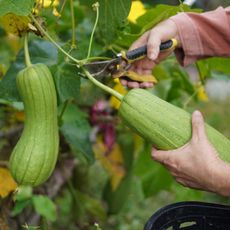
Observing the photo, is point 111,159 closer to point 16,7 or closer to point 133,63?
point 133,63

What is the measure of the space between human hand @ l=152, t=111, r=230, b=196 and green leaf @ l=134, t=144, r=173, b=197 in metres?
0.93

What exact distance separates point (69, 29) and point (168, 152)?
0.89 meters

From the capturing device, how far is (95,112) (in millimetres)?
2354

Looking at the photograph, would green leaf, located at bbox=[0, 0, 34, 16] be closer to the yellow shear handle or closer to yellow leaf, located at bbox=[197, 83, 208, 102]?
the yellow shear handle

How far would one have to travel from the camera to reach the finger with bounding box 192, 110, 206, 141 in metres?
1.28

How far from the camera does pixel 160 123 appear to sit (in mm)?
1310

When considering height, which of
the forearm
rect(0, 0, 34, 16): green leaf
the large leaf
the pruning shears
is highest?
rect(0, 0, 34, 16): green leaf

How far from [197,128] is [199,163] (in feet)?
0.26

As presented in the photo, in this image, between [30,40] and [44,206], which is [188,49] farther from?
[44,206]

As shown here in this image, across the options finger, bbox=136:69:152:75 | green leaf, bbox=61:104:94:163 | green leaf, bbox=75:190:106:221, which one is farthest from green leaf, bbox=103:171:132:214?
finger, bbox=136:69:152:75

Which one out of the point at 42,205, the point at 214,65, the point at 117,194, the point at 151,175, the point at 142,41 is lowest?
the point at 117,194

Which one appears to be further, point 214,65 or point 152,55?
point 214,65

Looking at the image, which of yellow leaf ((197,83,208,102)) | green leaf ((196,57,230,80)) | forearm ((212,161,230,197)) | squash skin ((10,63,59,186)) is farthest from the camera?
yellow leaf ((197,83,208,102))

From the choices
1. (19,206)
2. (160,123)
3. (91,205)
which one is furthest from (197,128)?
(91,205)
